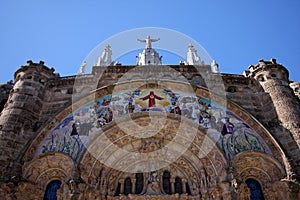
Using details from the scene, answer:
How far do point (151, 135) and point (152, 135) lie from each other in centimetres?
4

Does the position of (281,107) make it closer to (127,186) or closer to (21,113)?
(127,186)

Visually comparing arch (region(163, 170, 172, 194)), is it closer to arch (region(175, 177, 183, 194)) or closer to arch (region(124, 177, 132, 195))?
arch (region(175, 177, 183, 194))

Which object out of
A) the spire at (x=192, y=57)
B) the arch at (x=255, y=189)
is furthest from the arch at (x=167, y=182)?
the spire at (x=192, y=57)

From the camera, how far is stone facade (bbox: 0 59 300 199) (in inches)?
418

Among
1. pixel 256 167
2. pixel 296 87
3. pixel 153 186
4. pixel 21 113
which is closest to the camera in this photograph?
pixel 256 167

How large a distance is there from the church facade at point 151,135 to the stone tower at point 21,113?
42 mm

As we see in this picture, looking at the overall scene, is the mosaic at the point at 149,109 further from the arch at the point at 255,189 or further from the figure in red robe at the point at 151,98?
the arch at the point at 255,189

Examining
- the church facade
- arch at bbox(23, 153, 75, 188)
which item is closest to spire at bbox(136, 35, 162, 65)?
the church facade

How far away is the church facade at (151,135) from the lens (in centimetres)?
1062

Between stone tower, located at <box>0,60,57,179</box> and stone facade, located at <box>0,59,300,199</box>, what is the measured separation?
41mm

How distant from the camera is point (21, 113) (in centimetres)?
1234

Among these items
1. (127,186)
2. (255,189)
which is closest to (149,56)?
(127,186)

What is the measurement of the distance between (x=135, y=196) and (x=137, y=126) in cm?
286

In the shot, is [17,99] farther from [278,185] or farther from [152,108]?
[278,185]
